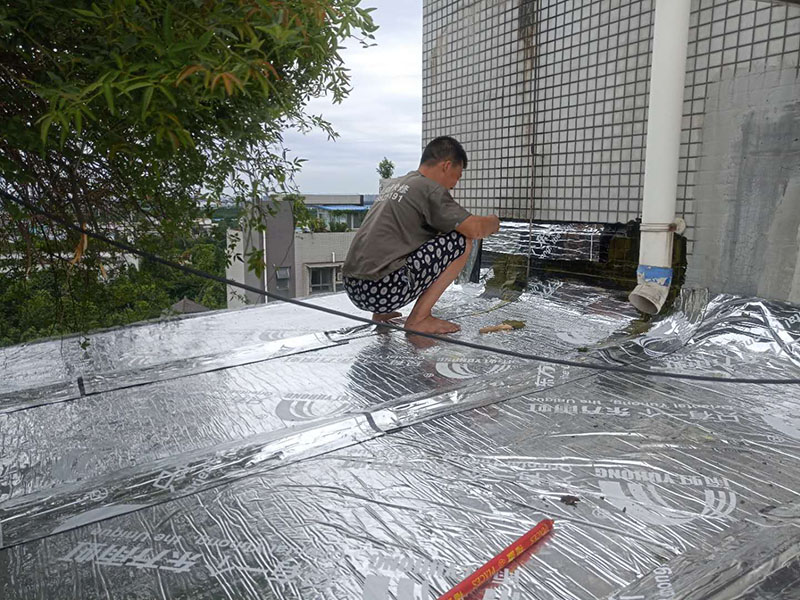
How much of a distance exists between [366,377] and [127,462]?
82 cm

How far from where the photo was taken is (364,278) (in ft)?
7.82

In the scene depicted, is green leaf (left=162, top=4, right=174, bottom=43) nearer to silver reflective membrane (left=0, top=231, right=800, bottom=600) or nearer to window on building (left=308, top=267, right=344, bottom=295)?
silver reflective membrane (left=0, top=231, right=800, bottom=600)

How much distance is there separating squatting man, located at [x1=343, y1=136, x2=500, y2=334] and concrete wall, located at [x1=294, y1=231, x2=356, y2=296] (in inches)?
475

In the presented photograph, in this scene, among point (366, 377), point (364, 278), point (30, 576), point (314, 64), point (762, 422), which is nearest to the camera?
point (30, 576)

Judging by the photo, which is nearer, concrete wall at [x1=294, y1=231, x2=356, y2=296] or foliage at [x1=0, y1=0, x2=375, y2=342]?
foliage at [x1=0, y1=0, x2=375, y2=342]

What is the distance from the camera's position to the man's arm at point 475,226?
2371 millimetres

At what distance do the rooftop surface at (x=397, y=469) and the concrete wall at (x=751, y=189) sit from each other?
204mm

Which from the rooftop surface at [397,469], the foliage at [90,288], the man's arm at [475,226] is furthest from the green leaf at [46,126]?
the man's arm at [475,226]

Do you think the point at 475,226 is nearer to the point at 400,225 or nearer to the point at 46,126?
the point at 400,225

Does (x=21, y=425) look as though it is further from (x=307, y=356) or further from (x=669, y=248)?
(x=669, y=248)

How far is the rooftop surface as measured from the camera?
95cm

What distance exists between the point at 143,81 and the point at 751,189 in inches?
97.0

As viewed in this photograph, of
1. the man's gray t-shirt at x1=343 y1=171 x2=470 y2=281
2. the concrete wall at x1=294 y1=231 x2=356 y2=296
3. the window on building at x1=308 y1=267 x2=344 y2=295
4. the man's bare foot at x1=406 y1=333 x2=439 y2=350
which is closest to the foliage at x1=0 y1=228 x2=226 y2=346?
the man's gray t-shirt at x1=343 y1=171 x2=470 y2=281

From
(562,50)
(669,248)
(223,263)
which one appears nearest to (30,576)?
(223,263)
